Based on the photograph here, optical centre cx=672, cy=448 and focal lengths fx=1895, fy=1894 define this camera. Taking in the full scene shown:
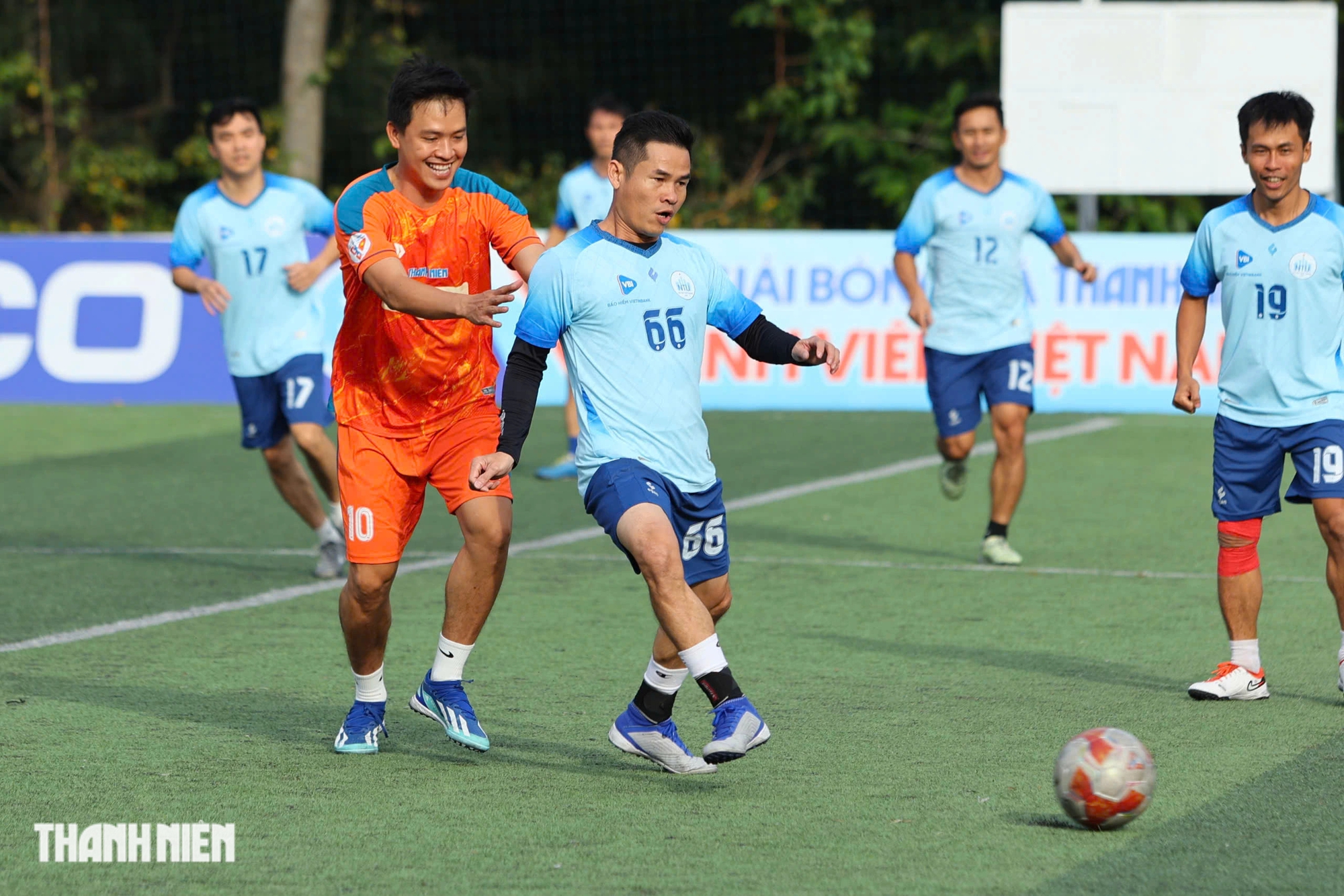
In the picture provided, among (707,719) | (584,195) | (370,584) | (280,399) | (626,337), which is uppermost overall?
(584,195)

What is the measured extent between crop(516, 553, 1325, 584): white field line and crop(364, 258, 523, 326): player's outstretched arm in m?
3.98

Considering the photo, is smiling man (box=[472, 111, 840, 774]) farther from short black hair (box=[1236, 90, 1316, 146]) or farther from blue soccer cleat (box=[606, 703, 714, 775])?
short black hair (box=[1236, 90, 1316, 146])

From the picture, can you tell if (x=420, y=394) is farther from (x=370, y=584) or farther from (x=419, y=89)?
(x=419, y=89)

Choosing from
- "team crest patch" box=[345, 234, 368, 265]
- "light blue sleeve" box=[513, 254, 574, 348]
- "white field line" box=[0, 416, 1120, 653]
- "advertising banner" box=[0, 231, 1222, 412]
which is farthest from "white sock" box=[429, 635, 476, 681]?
"advertising banner" box=[0, 231, 1222, 412]

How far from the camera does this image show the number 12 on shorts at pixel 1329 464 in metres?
6.17

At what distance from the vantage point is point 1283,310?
6.25 metres

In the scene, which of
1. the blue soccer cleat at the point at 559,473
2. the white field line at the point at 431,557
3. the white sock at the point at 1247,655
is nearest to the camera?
the white sock at the point at 1247,655

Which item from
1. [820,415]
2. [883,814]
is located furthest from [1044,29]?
[883,814]

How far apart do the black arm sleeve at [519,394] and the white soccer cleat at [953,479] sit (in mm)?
5127

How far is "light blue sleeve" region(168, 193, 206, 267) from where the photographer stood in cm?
888

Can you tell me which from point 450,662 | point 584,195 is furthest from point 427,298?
point 584,195

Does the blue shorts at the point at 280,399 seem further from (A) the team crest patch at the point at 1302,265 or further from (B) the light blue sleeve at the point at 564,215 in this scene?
(A) the team crest patch at the point at 1302,265

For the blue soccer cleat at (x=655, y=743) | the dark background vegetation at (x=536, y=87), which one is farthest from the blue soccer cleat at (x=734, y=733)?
the dark background vegetation at (x=536, y=87)

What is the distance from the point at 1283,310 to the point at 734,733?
2670 millimetres
